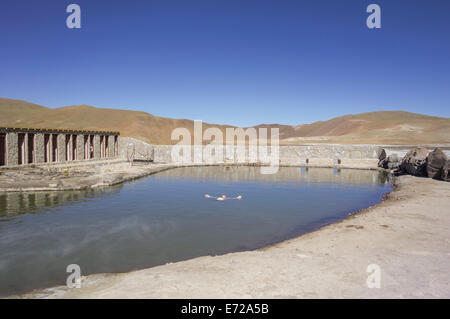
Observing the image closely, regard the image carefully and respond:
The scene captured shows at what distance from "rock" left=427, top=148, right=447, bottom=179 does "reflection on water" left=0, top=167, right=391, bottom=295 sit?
381cm

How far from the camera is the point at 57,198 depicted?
1991 cm

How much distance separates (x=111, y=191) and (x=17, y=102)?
5510 inches

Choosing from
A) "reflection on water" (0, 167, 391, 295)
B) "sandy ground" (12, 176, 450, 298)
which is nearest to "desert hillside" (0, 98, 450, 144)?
"reflection on water" (0, 167, 391, 295)

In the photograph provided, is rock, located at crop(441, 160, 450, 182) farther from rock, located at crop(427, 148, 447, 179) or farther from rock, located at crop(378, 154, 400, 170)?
rock, located at crop(378, 154, 400, 170)

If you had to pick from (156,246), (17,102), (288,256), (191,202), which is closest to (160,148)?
(191,202)

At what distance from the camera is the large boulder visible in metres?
28.1

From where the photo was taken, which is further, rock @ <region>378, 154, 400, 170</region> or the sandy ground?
rock @ <region>378, 154, 400, 170</region>

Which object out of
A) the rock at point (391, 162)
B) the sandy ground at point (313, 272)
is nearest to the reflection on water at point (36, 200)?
the sandy ground at point (313, 272)

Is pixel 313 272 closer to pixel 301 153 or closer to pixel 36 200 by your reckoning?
pixel 36 200

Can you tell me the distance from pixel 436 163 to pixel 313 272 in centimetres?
2406

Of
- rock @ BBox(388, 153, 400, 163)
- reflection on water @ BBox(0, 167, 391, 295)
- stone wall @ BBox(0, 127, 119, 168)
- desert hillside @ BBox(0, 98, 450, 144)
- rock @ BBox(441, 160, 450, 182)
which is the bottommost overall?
reflection on water @ BBox(0, 167, 391, 295)

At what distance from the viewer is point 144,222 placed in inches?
593

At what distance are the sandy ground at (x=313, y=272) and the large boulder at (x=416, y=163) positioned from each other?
19014mm
